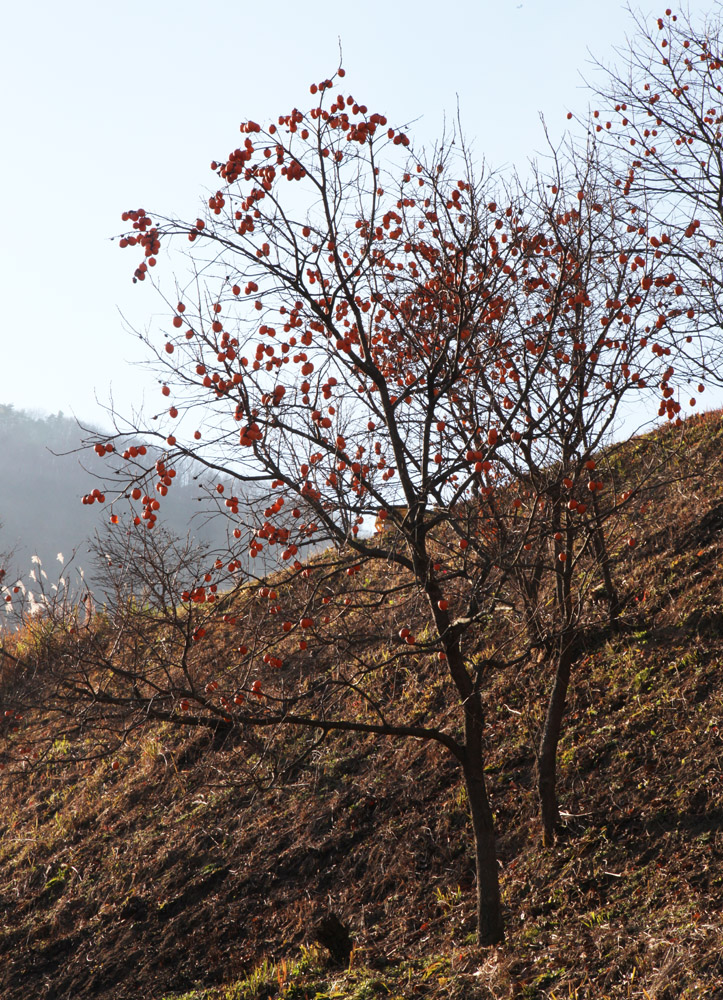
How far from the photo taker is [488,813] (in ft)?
A: 16.4

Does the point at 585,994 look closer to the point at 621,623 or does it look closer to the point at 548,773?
the point at 548,773

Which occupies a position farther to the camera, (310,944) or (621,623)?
(621,623)

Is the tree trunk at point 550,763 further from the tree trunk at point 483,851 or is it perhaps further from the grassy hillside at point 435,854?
the tree trunk at point 483,851

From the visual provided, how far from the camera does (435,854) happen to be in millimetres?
6305

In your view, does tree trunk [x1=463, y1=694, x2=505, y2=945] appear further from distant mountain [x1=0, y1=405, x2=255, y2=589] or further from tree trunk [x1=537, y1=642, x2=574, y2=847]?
distant mountain [x1=0, y1=405, x2=255, y2=589]

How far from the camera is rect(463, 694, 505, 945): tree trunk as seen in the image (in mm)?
4965

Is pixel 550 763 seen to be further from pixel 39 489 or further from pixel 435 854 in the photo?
pixel 39 489

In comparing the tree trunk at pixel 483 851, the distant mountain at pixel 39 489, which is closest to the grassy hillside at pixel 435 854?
the tree trunk at pixel 483 851

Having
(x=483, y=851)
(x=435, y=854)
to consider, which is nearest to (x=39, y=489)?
(x=435, y=854)

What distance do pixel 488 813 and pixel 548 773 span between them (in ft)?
2.89

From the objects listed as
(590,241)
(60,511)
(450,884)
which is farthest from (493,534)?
(60,511)

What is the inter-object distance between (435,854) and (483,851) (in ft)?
4.90

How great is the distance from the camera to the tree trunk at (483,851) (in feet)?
16.3

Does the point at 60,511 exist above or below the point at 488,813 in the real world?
above
